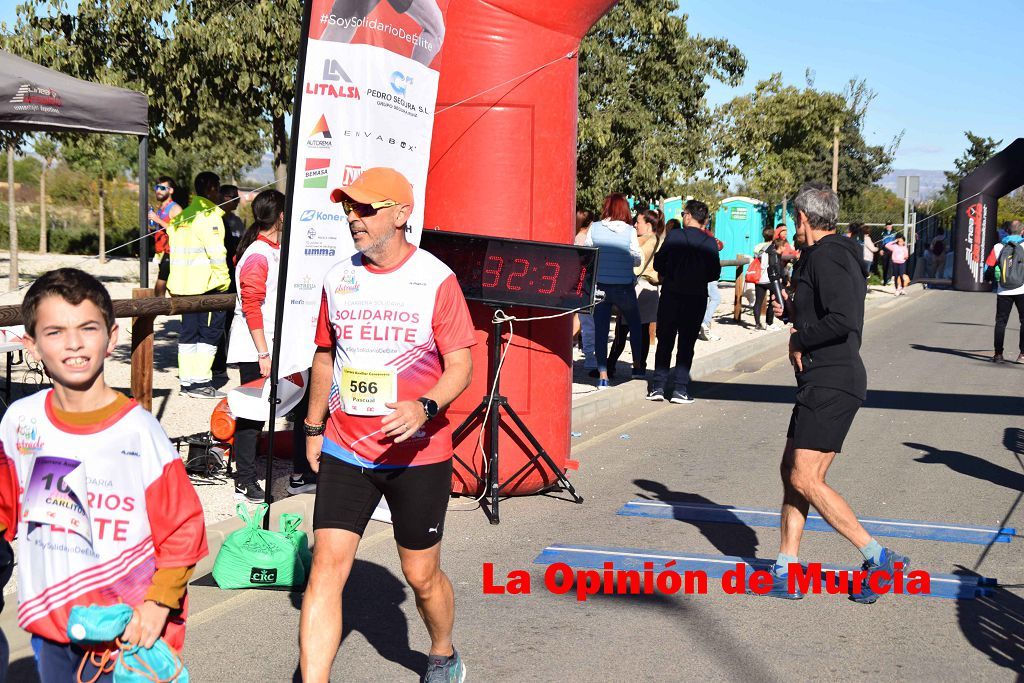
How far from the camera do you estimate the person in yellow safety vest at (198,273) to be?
11469 mm

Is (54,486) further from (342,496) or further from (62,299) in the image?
(342,496)

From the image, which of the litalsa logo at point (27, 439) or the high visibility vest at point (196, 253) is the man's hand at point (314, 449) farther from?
the high visibility vest at point (196, 253)

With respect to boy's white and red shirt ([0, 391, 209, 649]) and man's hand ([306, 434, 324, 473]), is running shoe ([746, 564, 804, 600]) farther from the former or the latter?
boy's white and red shirt ([0, 391, 209, 649])

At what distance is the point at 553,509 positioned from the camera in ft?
26.1

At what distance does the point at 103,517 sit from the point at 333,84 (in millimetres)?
4147

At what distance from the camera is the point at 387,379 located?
431 centimetres

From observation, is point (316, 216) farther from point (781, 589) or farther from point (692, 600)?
point (781, 589)

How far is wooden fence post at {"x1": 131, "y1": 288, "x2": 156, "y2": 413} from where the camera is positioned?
8961 mm

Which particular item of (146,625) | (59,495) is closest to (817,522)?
(146,625)

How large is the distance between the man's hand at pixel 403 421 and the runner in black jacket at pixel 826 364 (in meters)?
2.46

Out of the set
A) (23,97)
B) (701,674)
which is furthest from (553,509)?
(23,97)

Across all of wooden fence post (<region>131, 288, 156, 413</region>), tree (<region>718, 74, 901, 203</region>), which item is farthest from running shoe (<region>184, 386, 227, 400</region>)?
tree (<region>718, 74, 901, 203</region>)

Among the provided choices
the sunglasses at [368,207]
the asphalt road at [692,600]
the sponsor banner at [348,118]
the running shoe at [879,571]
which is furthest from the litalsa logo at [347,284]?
the running shoe at [879,571]

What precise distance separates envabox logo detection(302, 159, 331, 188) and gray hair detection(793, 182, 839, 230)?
269 cm
